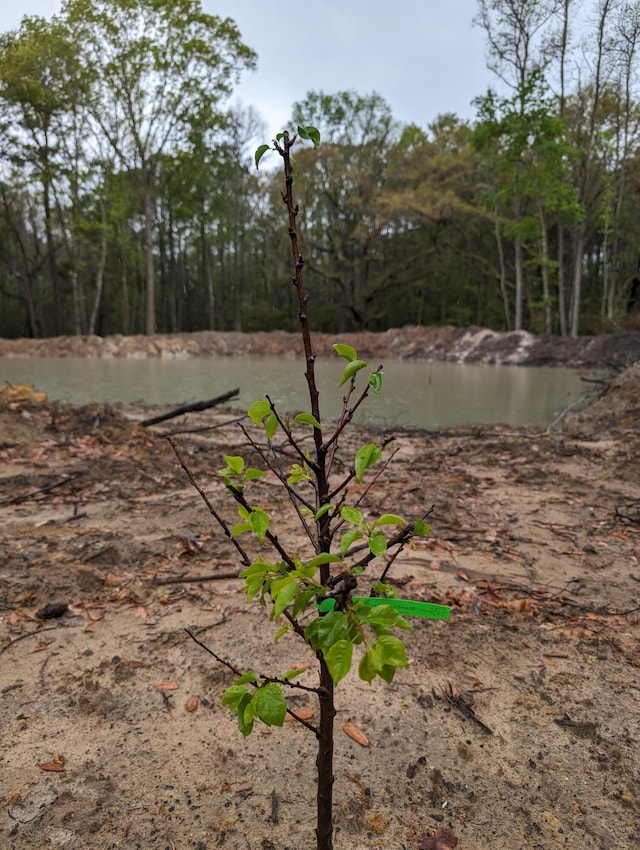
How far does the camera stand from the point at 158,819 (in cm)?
166

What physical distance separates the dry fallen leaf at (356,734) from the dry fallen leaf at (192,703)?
0.60 metres

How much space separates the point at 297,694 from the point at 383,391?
1182 cm

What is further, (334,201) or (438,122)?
(438,122)

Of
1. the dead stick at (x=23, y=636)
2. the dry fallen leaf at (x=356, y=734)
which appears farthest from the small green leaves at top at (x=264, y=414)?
the dead stick at (x=23, y=636)

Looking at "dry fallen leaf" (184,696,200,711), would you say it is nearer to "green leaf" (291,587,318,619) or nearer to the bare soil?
the bare soil

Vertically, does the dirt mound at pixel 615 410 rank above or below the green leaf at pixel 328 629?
below

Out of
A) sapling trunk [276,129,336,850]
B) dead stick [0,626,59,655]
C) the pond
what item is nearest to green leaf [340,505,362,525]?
sapling trunk [276,129,336,850]

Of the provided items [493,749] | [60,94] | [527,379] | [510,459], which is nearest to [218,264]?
[60,94]

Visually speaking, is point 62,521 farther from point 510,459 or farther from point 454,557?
point 510,459

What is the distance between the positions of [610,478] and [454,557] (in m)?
2.84

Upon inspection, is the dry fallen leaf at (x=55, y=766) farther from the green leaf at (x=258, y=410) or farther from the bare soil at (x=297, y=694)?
the green leaf at (x=258, y=410)

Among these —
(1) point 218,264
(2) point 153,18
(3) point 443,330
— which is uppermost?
(2) point 153,18

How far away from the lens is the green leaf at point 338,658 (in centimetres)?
83

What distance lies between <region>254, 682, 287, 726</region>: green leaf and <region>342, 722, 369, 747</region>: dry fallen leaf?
1.20 metres
